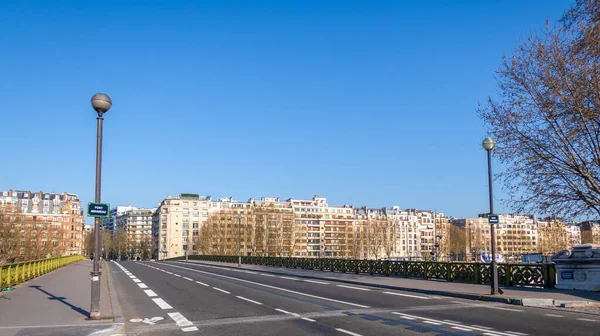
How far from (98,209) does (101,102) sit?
9.46ft

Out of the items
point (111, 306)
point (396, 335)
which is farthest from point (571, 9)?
point (111, 306)

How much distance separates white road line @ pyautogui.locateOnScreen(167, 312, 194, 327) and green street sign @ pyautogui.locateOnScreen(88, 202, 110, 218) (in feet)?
11.2

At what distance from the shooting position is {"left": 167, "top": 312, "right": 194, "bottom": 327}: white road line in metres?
12.8

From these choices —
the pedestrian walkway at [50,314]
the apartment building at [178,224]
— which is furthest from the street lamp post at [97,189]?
the apartment building at [178,224]

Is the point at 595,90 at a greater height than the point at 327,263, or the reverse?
the point at 595,90

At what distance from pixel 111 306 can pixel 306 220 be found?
161 m

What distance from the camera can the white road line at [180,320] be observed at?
504 inches

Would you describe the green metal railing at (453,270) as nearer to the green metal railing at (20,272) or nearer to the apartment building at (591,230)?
the apartment building at (591,230)

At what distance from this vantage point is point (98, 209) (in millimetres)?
12867

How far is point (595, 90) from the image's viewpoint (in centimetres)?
1920

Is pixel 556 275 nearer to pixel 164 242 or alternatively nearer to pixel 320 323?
pixel 320 323

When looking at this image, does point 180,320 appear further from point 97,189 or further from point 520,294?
point 520,294

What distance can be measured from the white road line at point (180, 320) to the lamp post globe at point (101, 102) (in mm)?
6058

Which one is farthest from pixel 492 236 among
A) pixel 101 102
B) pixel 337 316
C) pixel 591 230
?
pixel 591 230
